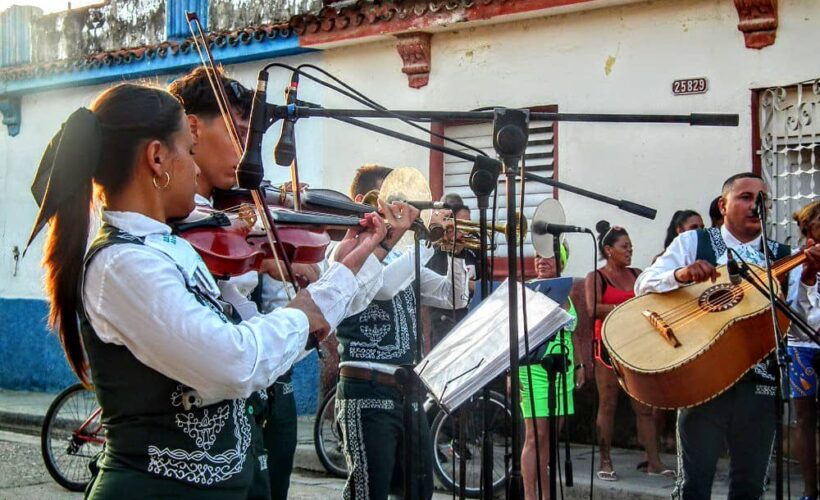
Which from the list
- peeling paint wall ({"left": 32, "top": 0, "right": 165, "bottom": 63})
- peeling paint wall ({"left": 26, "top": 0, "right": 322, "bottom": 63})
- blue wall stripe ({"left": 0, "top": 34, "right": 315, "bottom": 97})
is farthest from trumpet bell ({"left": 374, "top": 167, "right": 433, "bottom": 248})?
peeling paint wall ({"left": 32, "top": 0, "right": 165, "bottom": 63})

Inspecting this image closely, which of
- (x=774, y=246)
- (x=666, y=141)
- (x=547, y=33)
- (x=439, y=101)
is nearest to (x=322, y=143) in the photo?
(x=439, y=101)

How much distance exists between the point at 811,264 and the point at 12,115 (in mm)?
11964

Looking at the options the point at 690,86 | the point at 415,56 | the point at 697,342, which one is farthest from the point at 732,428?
the point at 415,56

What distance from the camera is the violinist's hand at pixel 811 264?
4801mm

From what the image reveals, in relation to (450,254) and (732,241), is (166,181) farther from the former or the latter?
(732,241)

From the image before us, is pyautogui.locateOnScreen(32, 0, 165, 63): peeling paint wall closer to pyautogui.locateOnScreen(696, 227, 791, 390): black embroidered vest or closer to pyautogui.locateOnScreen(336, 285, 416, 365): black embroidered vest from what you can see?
pyautogui.locateOnScreen(336, 285, 416, 365): black embroidered vest

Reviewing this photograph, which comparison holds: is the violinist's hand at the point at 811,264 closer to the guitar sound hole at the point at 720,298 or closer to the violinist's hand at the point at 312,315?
the guitar sound hole at the point at 720,298

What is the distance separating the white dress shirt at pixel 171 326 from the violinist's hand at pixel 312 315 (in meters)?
0.14

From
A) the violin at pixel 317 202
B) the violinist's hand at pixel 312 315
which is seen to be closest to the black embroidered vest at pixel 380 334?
the violin at pixel 317 202

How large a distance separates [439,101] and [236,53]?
9.06 ft

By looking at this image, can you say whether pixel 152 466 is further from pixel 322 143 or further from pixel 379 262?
pixel 322 143

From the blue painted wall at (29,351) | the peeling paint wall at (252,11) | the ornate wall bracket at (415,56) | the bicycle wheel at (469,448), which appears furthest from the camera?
the blue painted wall at (29,351)

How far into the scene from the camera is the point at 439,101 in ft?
33.1

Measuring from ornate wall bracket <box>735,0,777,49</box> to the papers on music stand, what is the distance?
4.69m
